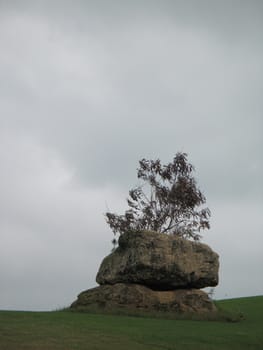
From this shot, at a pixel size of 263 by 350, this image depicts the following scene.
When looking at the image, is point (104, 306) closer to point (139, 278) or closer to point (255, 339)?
point (139, 278)

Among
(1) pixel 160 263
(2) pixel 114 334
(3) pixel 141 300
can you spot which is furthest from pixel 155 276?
(2) pixel 114 334

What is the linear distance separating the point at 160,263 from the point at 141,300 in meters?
2.08

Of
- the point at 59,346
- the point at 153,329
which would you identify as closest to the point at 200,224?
the point at 153,329

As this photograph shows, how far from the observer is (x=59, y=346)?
13391mm

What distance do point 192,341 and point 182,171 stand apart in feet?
65.4

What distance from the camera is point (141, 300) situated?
2617 cm

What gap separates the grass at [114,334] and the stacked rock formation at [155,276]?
15.2ft

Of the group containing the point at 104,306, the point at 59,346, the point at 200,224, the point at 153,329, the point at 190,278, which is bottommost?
the point at 59,346

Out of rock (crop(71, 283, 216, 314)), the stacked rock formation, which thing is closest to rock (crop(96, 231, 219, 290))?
the stacked rock formation

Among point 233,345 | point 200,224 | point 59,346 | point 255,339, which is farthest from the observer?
point 200,224

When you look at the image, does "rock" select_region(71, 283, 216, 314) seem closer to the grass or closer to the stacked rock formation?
the stacked rock formation

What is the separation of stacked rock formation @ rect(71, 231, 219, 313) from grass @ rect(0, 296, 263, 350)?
4.62 m


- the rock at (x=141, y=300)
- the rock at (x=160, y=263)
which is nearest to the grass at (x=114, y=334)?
the rock at (x=141, y=300)

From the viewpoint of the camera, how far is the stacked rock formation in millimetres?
26344
